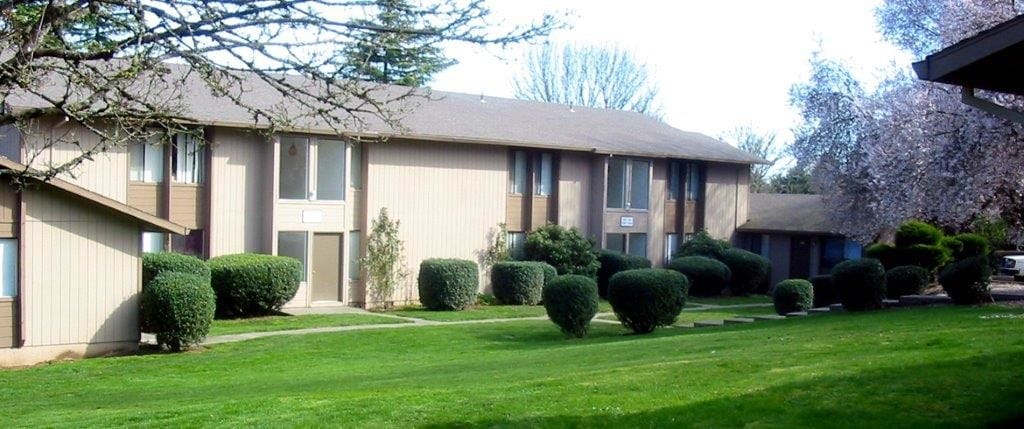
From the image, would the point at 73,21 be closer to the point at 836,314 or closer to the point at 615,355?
the point at 615,355

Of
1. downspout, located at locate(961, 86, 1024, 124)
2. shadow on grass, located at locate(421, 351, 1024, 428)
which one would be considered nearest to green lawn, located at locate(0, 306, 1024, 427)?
shadow on grass, located at locate(421, 351, 1024, 428)

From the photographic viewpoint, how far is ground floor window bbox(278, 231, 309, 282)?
102 feet

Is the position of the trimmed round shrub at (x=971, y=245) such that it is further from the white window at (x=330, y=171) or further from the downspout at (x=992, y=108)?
the downspout at (x=992, y=108)

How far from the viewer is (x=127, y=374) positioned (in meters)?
19.2

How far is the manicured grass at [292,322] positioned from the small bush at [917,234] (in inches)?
573

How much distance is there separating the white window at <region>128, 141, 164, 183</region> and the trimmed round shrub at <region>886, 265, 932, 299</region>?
17.6 metres

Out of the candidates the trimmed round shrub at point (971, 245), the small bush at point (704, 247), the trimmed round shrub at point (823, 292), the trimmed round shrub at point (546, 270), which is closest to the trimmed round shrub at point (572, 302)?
the trimmed round shrub at point (823, 292)

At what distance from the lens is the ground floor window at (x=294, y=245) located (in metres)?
31.0

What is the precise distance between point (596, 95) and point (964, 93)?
58.4 meters

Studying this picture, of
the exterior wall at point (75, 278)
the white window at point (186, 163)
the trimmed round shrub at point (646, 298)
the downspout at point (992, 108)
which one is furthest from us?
the white window at point (186, 163)

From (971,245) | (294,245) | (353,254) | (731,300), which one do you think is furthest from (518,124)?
(971,245)

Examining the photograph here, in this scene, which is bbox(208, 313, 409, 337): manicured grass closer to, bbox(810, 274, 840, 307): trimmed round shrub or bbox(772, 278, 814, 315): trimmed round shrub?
bbox(772, 278, 814, 315): trimmed round shrub

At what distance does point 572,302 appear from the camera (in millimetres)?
23359

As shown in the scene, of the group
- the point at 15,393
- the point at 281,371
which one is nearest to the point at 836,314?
the point at 281,371
